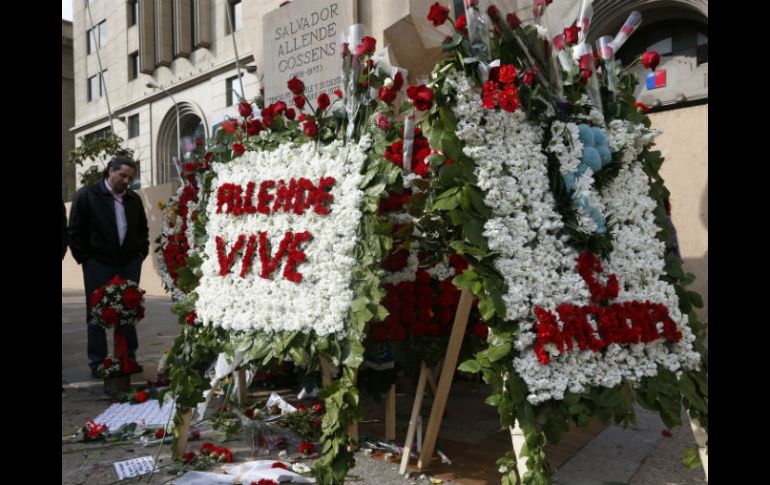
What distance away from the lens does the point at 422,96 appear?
2.14 meters

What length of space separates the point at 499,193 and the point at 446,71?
1.63 ft

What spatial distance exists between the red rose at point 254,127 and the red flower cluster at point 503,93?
48.3 inches

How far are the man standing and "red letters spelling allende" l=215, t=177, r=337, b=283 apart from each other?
2.31 meters

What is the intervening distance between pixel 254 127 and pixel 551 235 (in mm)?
1548

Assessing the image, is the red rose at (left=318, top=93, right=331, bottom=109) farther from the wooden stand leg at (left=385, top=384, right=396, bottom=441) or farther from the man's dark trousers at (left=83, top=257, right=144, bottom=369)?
the man's dark trousers at (left=83, top=257, right=144, bottom=369)

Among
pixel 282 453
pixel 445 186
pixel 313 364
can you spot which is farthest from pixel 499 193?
pixel 282 453

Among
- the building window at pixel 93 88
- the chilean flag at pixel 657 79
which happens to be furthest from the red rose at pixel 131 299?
the building window at pixel 93 88

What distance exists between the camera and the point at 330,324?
231 cm

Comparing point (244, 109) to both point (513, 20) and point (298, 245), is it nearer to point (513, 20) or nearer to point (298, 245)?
point (298, 245)

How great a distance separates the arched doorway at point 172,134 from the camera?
20.7 metres

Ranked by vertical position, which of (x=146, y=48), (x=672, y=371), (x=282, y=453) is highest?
(x=146, y=48)

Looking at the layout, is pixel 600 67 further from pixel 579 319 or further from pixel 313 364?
pixel 313 364

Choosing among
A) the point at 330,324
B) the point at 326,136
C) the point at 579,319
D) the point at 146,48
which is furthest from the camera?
the point at 146,48

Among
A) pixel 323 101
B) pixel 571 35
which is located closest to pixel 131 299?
pixel 323 101
